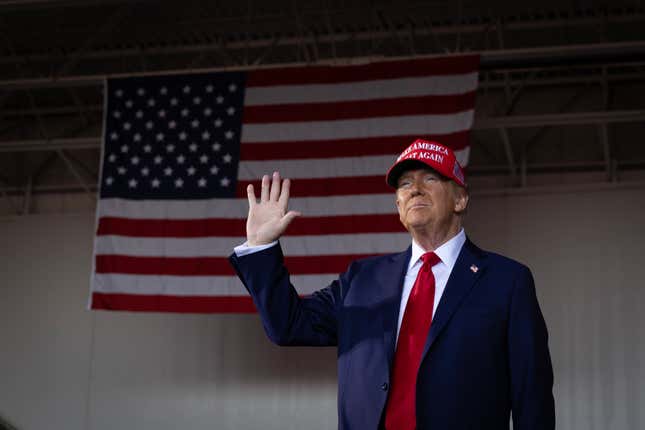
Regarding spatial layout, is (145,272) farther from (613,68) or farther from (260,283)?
(613,68)

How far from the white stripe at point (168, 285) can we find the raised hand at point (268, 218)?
14.4 feet

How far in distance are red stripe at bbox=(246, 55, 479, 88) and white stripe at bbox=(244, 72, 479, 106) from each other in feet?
0.11

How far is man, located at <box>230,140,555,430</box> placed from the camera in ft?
6.49

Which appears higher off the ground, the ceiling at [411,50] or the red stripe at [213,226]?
the ceiling at [411,50]

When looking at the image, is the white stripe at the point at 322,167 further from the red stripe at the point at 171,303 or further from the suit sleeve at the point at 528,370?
the suit sleeve at the point at 528,370

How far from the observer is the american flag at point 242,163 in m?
6.38

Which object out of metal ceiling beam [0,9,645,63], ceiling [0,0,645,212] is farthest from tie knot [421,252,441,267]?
metal ceiling beam [0,9,645,63]

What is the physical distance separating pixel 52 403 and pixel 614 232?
7.02 m

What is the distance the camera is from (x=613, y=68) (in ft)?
32.3

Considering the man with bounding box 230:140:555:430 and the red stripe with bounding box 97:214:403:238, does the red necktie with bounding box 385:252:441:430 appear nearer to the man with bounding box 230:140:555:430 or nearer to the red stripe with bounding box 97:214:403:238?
the man with bounding box 230:140:555:430

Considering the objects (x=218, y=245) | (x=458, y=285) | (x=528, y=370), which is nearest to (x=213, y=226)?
(x=218, y=245)

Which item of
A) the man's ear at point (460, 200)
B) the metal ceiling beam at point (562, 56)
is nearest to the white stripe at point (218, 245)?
the metal ceiling beam at point (562, 56)

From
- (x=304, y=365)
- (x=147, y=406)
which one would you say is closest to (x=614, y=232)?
(x=304, y=365)

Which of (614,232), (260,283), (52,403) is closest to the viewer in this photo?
(260,283)
